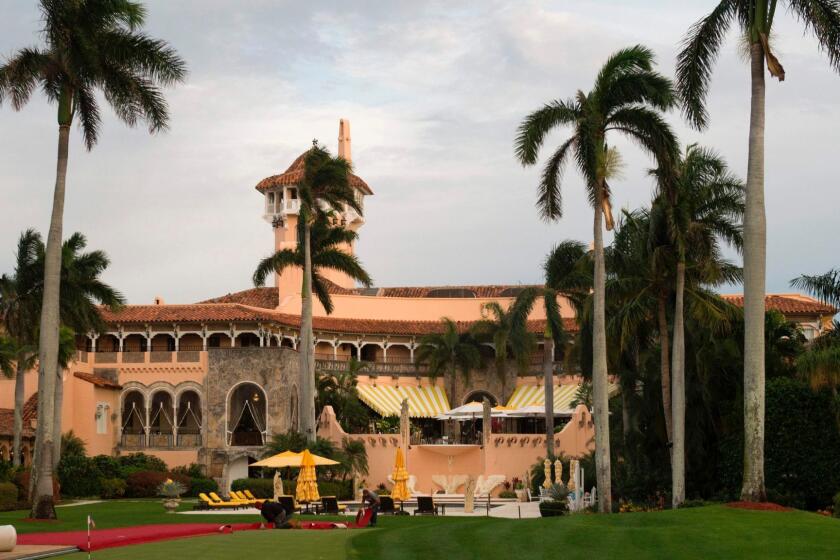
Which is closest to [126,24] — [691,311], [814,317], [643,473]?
[691,311]

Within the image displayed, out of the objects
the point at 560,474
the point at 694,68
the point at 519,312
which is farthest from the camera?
the point at 519,312

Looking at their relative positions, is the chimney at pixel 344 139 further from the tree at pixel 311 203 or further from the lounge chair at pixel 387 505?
the lounge chair at pixel 387 505

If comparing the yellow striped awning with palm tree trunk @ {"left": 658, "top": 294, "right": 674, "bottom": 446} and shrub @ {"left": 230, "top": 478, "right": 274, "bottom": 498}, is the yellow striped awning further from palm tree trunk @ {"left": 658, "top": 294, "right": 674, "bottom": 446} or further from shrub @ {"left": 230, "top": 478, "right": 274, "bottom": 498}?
palm tree trunk @ {"left": 658, "top": 294, "right": 674, "bottom": 446}

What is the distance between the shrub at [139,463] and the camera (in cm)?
5816

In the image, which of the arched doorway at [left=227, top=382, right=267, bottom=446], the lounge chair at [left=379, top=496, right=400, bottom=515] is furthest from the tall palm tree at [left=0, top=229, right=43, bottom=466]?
the lounge chair at [left=379, top=496, right=400, bottom=515]

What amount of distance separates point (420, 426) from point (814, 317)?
24.4m

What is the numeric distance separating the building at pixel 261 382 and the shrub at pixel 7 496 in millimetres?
12866

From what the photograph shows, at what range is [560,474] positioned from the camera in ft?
161

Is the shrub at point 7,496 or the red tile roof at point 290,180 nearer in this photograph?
the shrub at point 7,496

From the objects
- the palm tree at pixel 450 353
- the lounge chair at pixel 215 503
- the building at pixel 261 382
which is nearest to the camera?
the lounge chair at pixel 215 503

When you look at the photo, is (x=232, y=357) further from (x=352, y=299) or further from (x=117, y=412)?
(x=352, y=299)

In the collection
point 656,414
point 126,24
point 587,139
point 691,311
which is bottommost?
point 656,414

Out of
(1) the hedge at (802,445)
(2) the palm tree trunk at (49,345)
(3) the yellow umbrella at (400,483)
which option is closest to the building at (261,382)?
(3) the yellow umbrella at (400,483)

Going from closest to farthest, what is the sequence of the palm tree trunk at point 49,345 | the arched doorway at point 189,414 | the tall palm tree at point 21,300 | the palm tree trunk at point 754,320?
the palm tree trunk at point 754,320 → the palm tree trunk at point 49,345 → the tall palm tree at point 21,300 → the arched doorway at point 189,414
